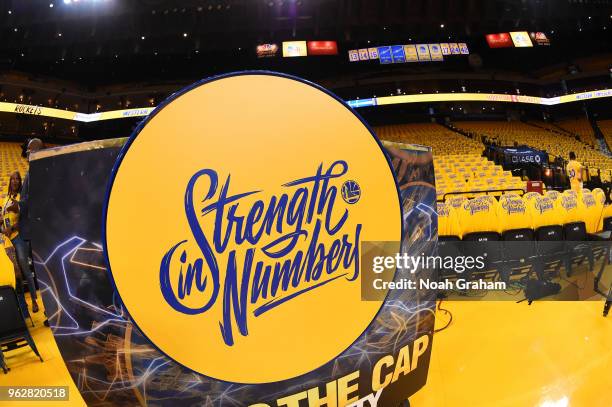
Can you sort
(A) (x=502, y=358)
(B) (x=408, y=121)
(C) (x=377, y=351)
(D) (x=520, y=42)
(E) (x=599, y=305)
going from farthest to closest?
(B) (x=408, y=121), (D) (x=520, y=42), (E) (x=599, y=305), (A) (x=502, y=358), (C) (x=377, y=351)

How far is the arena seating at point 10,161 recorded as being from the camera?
34.0 feet

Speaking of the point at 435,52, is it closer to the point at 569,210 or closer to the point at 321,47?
the point at 321,47

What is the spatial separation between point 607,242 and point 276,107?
4.18m

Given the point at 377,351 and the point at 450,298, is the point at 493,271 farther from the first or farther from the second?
the point at 377,351

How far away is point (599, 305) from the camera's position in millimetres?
2951

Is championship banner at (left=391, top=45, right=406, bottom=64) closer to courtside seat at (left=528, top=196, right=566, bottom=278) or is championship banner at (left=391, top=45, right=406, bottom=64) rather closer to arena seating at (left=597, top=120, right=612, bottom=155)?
arena seating at (left=597, top=120, right=612, bottom=155)


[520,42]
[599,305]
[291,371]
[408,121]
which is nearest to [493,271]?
[599,305]

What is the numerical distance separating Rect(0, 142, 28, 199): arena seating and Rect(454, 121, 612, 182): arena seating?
18672 mm

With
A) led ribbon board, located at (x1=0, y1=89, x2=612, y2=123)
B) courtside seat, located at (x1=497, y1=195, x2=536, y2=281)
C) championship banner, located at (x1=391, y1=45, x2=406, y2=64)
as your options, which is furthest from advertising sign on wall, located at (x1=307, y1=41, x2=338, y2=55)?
courtside seat, located at (x1=497, y1=195, x2=536, y2=281)

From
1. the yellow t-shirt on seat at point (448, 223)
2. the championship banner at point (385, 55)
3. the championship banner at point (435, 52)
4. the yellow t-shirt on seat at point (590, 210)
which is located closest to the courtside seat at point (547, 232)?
the yellow t-shirt on seat at point (590, 210)

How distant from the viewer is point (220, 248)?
1.03 metres

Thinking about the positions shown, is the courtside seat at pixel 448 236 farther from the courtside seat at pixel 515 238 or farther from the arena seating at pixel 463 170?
the arena seating at pixel 463 170

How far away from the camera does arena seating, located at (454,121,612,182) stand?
15414 mm

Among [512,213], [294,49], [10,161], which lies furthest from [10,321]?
[294,49]
